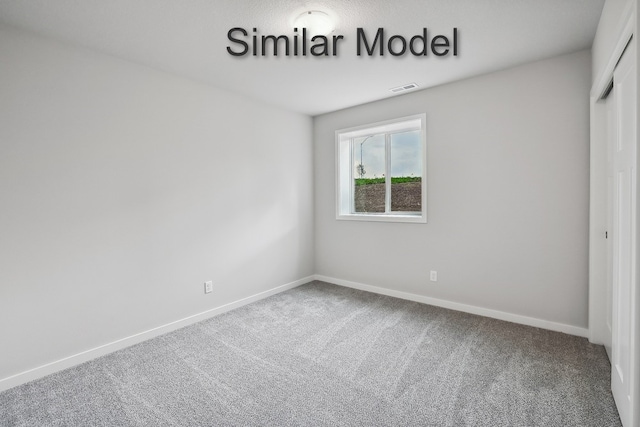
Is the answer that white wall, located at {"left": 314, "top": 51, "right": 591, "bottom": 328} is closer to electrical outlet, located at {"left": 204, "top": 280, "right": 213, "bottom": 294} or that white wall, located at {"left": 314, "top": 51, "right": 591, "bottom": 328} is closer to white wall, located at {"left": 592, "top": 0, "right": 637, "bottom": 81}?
white wall, located at {"left": 592, "top": 0, "right": 637, "bottom": 81}

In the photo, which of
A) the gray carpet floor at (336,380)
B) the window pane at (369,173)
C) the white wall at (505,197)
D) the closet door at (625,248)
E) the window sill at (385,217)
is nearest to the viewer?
the closet door at (625,248)

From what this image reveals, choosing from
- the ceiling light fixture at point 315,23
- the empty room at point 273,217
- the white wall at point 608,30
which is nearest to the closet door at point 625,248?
the empty room at point 273,217

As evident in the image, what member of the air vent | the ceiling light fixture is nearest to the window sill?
the air vent

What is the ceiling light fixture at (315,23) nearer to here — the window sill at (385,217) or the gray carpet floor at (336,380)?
the window sill at (385,217)

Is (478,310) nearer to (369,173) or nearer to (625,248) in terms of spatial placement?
(625,248)

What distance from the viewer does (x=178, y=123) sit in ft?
9.68

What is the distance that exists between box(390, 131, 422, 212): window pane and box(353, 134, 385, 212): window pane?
172mm

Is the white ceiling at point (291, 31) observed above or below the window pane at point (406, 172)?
above

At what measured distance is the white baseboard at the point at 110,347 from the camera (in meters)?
2.09

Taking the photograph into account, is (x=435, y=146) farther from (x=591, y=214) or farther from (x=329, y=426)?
(x=329, y=426)

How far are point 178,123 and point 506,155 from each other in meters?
3.18

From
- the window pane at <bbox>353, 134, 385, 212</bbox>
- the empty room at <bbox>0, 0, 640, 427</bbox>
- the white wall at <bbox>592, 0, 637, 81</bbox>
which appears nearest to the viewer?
the white wall at <bbox>592, 0, 637, 81</bbox>

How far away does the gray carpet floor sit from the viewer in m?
1.73

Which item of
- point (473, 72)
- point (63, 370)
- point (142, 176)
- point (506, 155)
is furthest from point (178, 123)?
point (506, 155)
